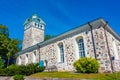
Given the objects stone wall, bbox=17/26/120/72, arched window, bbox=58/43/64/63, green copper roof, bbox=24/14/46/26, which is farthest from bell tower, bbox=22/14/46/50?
arched window, bbox=58/43/64/63

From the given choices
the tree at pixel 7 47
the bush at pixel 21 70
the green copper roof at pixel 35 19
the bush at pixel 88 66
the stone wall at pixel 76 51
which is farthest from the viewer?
the green copper roof at pixel 35 19

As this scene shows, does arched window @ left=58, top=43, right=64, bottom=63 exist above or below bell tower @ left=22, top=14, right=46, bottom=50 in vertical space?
below

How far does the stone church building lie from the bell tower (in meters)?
5.66

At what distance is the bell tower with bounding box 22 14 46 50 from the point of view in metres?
31.4

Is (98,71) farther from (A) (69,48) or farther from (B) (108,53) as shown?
(A) (69,48)

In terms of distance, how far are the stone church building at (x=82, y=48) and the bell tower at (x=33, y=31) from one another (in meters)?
5.66

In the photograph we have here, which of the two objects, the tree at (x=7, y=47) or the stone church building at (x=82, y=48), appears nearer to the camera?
the stone church building at (x=82, y=48)

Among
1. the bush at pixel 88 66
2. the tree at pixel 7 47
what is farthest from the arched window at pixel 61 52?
the tree at pixel 7 47

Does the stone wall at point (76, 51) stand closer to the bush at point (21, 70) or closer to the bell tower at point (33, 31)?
the bush at point (21, 70)

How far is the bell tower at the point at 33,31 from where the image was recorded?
1235 inches

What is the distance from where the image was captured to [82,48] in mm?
18234

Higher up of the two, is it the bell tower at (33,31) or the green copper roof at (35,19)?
the green copper roof at (35,19)

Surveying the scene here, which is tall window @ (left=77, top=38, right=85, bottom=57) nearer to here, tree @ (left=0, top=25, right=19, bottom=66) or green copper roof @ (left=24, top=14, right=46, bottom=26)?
green copper roof @ (left=24, top=14, right=46, bottom=26)

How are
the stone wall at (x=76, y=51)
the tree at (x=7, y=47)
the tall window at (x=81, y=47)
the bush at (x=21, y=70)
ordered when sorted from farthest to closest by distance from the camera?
1. the tree at (x=7, y=47)
2. the tall window at (x=81, y=47)
3. the bush at (x=21, y=70)
4. the stone wall at (x=76, y=51)
